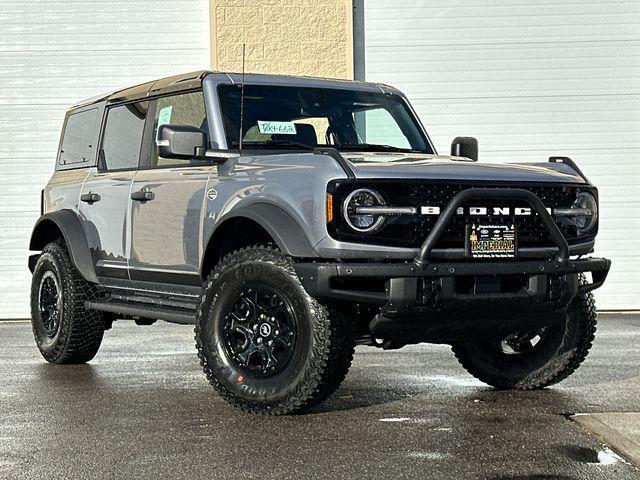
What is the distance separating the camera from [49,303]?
9500 mm

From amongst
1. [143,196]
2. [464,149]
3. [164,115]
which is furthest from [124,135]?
[464,149]

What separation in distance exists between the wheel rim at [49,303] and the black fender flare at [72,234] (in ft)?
1.21

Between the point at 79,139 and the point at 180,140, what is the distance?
2.85 meters

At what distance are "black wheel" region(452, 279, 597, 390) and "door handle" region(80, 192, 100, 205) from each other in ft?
9.23

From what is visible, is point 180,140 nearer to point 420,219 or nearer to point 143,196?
point 143,196

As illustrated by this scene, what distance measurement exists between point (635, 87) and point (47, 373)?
35.2 feet

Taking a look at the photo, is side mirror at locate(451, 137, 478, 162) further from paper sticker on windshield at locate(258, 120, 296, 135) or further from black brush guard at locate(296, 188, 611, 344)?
black brush guard at locate(296, 188, 611, 344)

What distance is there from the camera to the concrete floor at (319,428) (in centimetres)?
526

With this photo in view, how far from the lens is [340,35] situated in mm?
16844

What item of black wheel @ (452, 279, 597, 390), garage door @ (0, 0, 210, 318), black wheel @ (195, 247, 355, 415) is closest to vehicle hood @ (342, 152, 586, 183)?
black wheel @ (195, 247, 355, 415)

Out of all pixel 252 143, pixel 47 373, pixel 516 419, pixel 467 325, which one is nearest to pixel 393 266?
pixel 467 325

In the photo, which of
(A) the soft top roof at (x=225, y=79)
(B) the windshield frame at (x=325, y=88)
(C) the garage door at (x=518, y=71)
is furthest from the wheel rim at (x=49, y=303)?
(C) the garage door at (x=518, y=71)

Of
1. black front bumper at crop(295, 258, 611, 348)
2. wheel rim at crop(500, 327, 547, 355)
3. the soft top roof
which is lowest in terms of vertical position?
wheel rim at crop(500, 327, 547, 355)

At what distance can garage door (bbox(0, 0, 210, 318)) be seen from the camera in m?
16.9
